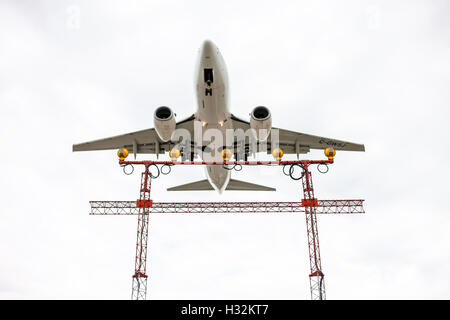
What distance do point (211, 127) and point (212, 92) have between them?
7.91 feet

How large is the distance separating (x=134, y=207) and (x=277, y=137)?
3004 centimetres

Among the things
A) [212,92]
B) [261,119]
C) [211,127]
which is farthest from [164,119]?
[261,119]

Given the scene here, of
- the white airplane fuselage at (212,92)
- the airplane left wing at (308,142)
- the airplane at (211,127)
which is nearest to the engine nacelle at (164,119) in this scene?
the airplane at (211,127)

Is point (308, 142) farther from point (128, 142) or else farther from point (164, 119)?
point (128, 142)

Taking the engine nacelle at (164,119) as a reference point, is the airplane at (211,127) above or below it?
above

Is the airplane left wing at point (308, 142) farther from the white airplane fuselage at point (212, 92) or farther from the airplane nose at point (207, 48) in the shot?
the airplane nose at point (207, 48)

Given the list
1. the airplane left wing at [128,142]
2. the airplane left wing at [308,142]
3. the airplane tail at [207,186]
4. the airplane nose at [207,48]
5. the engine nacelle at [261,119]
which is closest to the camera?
the airplane nose at [207,48]

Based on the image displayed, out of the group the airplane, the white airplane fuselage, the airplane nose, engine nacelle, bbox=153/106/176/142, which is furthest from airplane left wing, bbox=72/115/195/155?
the airplane nose

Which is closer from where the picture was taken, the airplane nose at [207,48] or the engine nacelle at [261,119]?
the airplane nose at [207,48]

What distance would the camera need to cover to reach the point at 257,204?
47938 mm

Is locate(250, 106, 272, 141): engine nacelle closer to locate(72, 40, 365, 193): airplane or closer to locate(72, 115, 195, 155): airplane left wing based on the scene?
locate(72, 40, 365, 193): airplane

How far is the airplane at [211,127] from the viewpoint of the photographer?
14922mm

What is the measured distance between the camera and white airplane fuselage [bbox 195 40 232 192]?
14.9 meters

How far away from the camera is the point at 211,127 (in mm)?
17719
